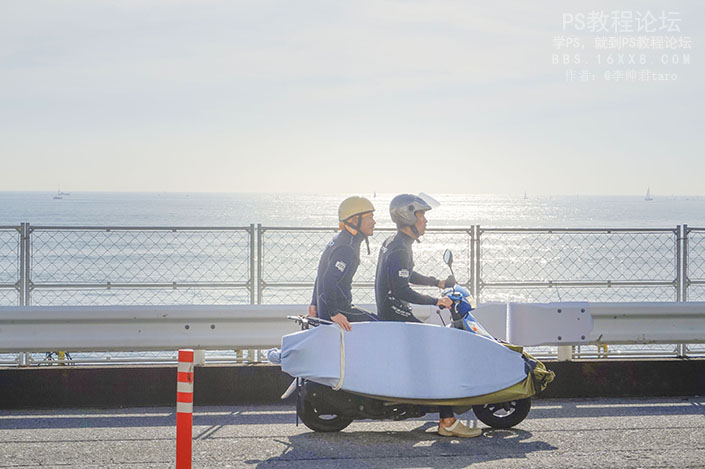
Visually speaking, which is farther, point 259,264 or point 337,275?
point 259,264

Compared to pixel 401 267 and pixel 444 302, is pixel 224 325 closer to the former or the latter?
pixel 401 267

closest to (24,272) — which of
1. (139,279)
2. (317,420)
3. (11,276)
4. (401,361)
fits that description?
(317,420)

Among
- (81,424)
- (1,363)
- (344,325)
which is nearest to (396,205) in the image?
(344,325)

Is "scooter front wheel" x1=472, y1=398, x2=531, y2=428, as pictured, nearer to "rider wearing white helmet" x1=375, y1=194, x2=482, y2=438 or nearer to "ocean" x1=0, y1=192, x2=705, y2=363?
"rider wearing white helmet" x1=375, y1=194, x2=482, y2=438

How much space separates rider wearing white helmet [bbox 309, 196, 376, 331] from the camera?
7.58 meters

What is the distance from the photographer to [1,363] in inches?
391

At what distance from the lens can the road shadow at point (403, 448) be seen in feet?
22.4

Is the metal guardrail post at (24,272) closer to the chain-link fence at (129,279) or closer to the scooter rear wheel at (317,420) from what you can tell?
the chain-link fence at (129,279)

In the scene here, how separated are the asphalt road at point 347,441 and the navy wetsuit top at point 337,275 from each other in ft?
3.36

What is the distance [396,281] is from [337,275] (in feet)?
1.56

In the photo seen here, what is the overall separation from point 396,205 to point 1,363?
4677 mm

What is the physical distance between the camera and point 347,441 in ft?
24.6

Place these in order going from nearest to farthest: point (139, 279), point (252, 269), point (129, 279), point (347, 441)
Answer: point (347, 441) → point (252, 269) → point (129, 279) → point (139, 279)

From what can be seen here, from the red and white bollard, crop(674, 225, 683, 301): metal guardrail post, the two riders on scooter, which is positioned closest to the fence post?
the two riders on scooter
